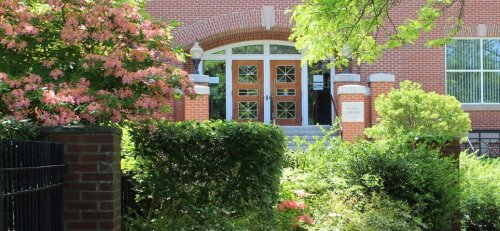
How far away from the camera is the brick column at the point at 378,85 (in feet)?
64.0

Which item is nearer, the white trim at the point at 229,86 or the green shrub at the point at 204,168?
the green shrub at the point at 204,168

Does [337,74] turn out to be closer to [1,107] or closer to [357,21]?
[357,21]

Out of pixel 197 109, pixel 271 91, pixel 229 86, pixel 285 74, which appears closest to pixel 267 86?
pixel 271 91

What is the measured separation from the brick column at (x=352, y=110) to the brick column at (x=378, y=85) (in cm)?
89

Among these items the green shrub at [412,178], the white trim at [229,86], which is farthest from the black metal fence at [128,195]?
the white trim at [229,86]

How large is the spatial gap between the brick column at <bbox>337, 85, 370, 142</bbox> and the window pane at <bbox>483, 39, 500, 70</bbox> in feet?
16.8

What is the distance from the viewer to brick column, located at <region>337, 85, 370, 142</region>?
60.6ft

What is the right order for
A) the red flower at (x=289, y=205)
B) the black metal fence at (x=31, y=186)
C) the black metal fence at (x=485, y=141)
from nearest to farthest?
the black metal fence at (x=31, y=186)
the red flower at (x=289, y=205)
the black metal fence at (x=485, y=141)

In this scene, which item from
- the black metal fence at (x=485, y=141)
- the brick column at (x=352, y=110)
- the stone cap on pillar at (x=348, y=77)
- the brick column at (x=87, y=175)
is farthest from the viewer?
the black metal fence at (x=485, y=141)

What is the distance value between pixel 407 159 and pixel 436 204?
67 centimetres

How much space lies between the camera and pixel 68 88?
19.6ft

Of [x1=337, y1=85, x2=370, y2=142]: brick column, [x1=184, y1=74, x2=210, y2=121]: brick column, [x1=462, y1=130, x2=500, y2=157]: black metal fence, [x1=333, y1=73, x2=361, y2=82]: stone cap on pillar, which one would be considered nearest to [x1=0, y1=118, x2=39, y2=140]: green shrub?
[x1=184, y1=74, x2=210, y2=121]: brick column

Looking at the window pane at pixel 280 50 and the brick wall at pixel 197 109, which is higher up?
the window pane at pixel 280 50

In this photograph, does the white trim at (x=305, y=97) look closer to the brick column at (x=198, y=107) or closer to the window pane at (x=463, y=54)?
the brick column at (x=198, y=107)
